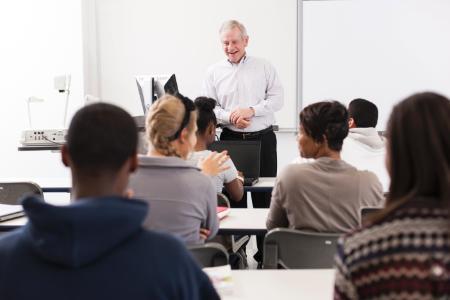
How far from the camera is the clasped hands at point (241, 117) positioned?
13.4 ft

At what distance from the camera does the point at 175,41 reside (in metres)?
5.69

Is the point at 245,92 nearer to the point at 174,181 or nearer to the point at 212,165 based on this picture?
the point at 212,165

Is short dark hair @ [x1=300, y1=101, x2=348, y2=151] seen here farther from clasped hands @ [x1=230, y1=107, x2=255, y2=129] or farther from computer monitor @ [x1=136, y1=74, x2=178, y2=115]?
clasped hands @ [x1=230, y1=107, x2=255, y2=129]

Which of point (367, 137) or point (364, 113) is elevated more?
point (364, 113)

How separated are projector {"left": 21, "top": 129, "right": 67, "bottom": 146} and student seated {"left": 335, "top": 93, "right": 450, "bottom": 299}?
345 cm

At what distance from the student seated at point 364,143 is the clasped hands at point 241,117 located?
0.95 meters

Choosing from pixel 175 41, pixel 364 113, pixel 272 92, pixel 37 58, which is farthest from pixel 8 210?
pixel 37 58

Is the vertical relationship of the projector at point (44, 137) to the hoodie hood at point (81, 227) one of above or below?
below

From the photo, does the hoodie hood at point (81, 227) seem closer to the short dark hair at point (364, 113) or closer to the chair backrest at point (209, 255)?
the chair backrest at point (209, 255)

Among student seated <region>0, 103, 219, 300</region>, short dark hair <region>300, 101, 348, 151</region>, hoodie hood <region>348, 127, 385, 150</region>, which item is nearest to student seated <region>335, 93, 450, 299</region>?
student seated <region>0, 103, 219, 300</region>

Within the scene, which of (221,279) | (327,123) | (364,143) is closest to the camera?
(221,279)

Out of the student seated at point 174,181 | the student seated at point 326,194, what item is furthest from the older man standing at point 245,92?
the student seated at point 174,181

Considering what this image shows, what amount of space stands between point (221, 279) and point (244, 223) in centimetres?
93

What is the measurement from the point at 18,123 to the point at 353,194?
4.77m
